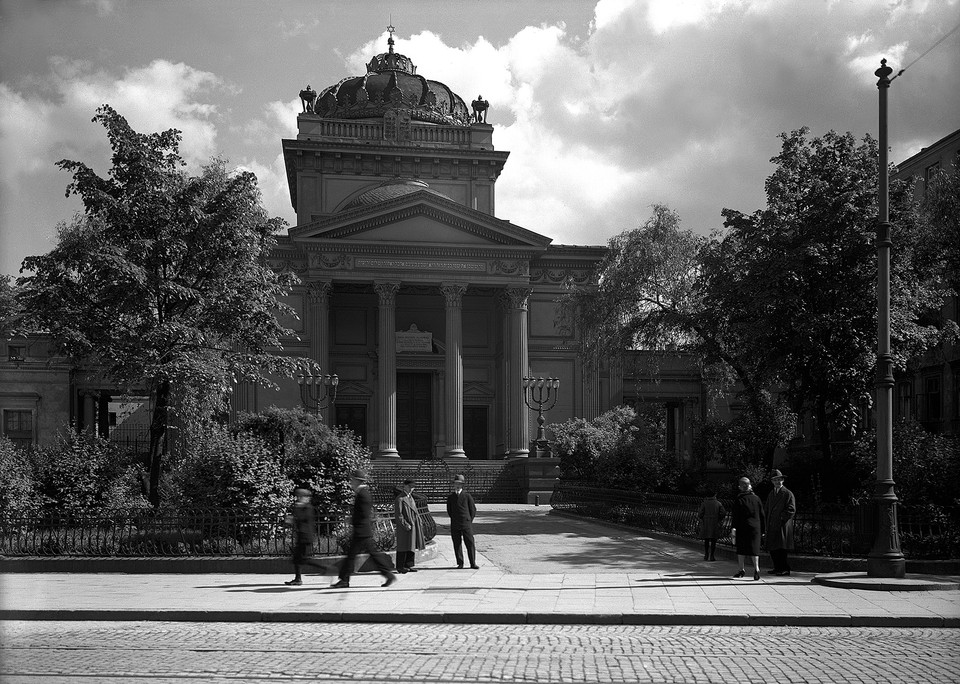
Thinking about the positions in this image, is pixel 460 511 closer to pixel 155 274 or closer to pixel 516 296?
pixel 155 274

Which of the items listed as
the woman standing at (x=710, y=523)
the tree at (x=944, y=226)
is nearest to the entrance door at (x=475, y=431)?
the tree at (x=944, y=226)

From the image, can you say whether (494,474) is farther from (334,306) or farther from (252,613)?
(252,613)

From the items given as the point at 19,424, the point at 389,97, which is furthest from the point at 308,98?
the point at 19,424

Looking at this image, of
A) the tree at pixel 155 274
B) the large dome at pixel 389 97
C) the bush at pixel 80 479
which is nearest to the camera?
the bush at pixel 80 479

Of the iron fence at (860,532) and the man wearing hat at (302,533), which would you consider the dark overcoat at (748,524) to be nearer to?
the iron fence at (860,532)

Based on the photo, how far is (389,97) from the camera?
2454 inches

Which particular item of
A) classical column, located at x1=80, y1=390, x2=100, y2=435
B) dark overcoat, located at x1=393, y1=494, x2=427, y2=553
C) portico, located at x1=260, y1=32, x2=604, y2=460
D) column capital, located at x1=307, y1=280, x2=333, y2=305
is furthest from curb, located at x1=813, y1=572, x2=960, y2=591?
classical column, located at x1=80, y1=390, x2=100, y2=435

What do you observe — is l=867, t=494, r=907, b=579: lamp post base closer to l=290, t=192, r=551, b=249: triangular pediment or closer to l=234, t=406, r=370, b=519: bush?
l=234, t=406, r=370, b=519: bush

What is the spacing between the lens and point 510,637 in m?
12.5

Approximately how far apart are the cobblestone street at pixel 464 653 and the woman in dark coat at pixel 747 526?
14.7ft

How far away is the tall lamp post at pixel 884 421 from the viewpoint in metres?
17.1

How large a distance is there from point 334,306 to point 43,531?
3652 cm

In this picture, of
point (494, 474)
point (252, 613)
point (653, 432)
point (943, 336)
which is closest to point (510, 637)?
point (252, 613)

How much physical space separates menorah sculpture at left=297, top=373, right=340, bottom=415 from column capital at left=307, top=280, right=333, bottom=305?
3919 millimetres
